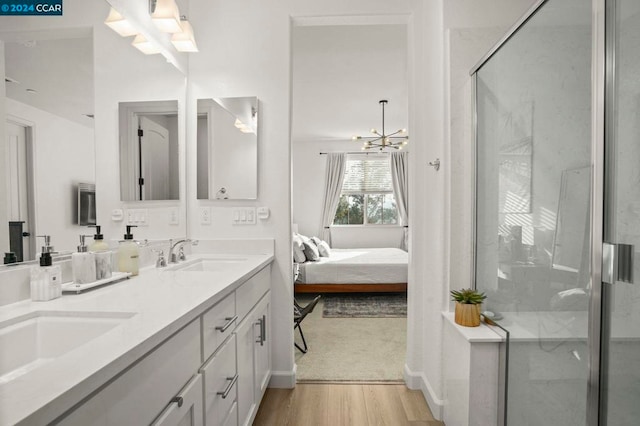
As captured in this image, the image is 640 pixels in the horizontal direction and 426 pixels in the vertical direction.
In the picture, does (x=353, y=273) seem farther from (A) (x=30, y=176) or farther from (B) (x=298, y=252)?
(A) (x=30, y=176)

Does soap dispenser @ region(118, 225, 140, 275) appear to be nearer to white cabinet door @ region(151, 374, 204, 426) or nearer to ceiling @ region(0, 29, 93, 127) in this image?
ceiling @ region(0, 29, 93, 127)

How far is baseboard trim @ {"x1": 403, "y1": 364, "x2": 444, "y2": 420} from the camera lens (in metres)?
1.87

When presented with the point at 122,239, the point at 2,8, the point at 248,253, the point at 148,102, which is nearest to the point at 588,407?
the point at 248,253

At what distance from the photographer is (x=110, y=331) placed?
0.77 metres

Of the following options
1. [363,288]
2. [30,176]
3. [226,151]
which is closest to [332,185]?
[363,288]

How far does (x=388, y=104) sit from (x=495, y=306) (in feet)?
11.9

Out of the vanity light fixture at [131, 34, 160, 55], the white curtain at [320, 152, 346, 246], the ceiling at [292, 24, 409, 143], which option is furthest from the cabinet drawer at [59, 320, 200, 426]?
the white curtain at [320, 152, 346, 246]

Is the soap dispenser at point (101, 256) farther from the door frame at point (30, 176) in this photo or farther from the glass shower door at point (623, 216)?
the glass shower door at point (623, 216)

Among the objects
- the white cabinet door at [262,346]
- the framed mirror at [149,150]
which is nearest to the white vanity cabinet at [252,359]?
the white cabinet door at [262,346]

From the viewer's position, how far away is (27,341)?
89cm

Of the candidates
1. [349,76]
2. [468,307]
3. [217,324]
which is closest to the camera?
[217,324]

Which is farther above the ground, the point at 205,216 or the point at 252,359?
the point at 205,216

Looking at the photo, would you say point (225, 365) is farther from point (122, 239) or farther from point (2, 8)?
point (2, 8)

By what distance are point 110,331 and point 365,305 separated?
11.7 ft
